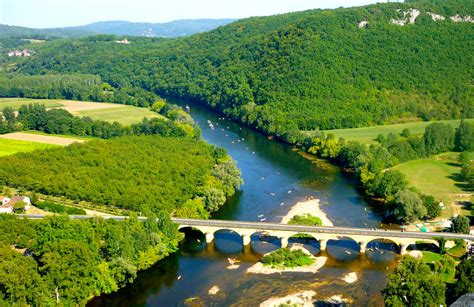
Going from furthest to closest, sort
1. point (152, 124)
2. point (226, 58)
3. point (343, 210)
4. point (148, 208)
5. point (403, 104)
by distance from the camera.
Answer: point (226, 58) → point (403, 104) → point (152, 124) → point (343, 210) → point (148, 208)

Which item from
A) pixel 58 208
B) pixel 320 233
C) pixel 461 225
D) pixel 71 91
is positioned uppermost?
pixel 71 91

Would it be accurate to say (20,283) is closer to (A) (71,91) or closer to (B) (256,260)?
(B) (256,260)

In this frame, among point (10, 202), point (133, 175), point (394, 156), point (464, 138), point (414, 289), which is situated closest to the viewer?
point (414, 289)

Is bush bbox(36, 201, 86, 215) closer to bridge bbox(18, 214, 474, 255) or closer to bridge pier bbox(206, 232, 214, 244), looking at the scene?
bridge bbox(18, 214, 474, 255)

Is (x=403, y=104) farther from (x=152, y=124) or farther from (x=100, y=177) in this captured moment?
(x=100, y=177)

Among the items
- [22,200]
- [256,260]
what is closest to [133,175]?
[22,200]

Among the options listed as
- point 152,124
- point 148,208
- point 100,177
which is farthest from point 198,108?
point 148,208

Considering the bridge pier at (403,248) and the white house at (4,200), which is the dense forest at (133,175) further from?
the bridge pier at (403,248)
